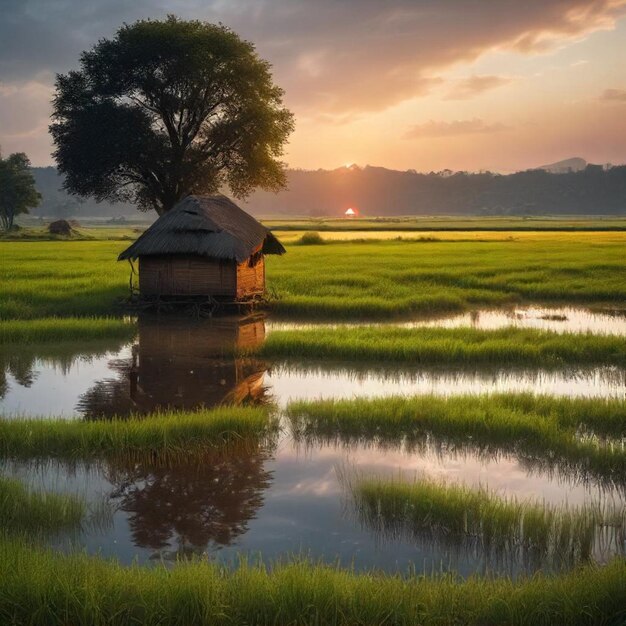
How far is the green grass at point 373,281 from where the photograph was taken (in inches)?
832

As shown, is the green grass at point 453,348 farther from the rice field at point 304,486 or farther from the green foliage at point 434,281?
the green foliage at point 434,281

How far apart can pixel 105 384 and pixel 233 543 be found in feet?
23.1

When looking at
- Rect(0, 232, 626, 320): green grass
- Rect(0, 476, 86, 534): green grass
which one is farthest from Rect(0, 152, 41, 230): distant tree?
Rect(0, 476, 86, 534): green grass

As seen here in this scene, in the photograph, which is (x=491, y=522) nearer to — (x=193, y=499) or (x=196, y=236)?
(x=193, y=499)

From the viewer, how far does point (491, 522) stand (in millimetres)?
6562

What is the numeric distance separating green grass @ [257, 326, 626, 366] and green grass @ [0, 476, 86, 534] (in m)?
8.29

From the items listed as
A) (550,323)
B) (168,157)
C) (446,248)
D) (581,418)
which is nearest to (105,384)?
(581,418)

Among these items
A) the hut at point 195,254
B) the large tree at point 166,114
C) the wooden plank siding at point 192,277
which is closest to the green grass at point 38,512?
the hut at point 195,254

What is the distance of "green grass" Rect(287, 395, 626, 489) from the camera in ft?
27.9

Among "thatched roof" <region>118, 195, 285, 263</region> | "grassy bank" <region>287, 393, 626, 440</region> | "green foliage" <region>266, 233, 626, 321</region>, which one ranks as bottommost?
"grassy bank" <region>287, 393, 626, 440</region>

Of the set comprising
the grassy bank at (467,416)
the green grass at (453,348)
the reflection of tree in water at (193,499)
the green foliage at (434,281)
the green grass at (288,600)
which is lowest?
the reflection of tree in water at (193,499)

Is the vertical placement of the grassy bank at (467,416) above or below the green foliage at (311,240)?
below

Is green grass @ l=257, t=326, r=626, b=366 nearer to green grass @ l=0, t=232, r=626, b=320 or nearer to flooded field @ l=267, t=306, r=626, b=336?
flooded field @ l=267, t=306, r=626, b=336

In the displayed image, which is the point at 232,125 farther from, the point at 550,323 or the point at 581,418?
the point at 581,418
